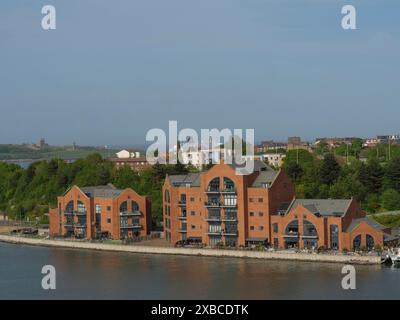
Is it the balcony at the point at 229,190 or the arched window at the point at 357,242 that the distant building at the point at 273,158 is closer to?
the balcony at the point at 229,190

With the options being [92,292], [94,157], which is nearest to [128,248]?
[92,292]

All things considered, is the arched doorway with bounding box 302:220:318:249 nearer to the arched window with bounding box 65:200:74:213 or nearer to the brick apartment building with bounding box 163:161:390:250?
the brick apartment building with bounding box 163:161:390:250

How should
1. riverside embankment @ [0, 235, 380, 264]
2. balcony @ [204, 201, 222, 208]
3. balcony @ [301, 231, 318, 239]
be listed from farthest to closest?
1. balcony @ [204, 201, 222, 208]
2. balcony @ [301, 231, 318, 239]
3. riverside embankment @ [0, 235, 380, 264]

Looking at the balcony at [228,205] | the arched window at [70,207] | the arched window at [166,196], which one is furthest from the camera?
the arched window at [70,207]

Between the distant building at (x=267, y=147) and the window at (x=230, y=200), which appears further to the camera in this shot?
the distant building at (x=267, y=147)

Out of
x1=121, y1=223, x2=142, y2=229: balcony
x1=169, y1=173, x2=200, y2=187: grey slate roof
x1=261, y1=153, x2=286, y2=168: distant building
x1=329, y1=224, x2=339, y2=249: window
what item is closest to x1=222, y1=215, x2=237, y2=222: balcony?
x1=169, y1=173, x2=200, y2=187: grey slate roof

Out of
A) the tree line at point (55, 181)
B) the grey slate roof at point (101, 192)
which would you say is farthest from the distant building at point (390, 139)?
the grey slate roof at point (101, 192)
